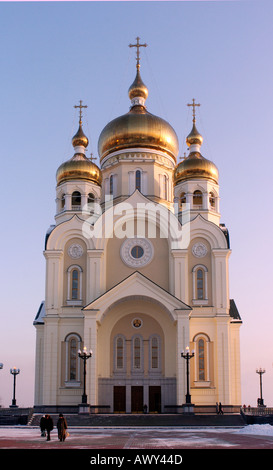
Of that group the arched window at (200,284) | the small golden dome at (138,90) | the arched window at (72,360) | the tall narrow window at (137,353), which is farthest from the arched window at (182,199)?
the arched window at (72,360)

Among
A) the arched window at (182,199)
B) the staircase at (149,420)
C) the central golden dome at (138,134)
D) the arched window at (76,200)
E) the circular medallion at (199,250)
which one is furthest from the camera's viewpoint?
the central golden dome at (138,134)

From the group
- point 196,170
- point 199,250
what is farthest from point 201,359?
point 196,170

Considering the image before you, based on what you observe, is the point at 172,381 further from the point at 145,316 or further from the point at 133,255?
the point at 133,255

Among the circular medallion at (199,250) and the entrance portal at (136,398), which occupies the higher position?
the circular medallion at (199,250)

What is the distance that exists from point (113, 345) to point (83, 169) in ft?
36.4

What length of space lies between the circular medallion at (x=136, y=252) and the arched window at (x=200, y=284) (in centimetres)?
272

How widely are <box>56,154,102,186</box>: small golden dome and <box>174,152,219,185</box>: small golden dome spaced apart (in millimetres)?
5066

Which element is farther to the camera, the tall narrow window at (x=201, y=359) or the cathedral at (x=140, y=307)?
the tall narrow window at (x=201, y=359)

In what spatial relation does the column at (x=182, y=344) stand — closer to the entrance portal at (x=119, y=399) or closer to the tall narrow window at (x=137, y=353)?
the tall narrow window at (x=137, y=353)

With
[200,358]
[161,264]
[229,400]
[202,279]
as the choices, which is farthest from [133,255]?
[229,400]

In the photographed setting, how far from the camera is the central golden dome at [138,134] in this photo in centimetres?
4031

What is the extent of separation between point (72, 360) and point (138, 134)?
14457 mm

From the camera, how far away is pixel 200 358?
115ft
